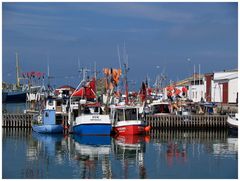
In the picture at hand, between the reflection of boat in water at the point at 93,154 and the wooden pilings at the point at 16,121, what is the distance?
7209 millimetres

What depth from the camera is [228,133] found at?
140 feet

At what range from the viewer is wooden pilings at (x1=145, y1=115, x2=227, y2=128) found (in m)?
45.6

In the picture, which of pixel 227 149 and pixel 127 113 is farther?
pixel 127 113

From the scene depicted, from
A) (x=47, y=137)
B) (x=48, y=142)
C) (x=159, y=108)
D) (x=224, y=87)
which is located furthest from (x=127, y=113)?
(x=224, y=87)

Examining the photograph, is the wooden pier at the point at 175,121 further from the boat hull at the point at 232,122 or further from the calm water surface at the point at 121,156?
the calm water surface at the point at 121,156

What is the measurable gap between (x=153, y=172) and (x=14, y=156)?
883 cm

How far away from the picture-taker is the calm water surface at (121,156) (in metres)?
23.5

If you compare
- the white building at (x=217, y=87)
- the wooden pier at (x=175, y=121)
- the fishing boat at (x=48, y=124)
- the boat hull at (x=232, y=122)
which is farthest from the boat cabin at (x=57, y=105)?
the white building at (x=217, y=87)

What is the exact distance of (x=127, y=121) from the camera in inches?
1553

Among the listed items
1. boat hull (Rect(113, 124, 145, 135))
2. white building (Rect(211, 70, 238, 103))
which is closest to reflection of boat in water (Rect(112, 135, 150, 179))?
boat hull (Rect(113, 124, 145, 135))

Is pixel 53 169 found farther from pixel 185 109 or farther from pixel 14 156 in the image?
pixel 185 109

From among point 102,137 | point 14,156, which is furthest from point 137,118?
point 14,156

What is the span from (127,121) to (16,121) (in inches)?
444

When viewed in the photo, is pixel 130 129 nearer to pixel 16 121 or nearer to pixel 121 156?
pixel 121 156
